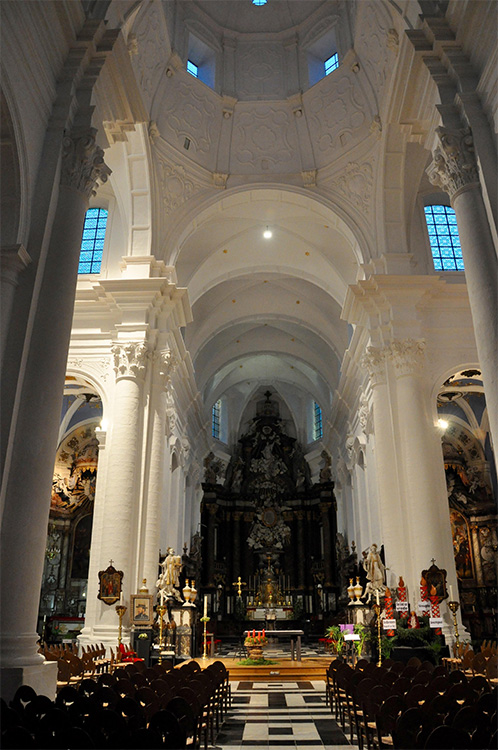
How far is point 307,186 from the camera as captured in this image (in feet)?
59.7

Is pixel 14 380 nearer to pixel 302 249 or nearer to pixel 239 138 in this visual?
pixel 239 138

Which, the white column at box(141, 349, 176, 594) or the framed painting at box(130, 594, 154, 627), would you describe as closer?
the framed painting at box(130, 594, 154, 627)

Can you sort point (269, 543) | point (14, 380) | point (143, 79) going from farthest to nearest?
point (269, 543)
point (143, 79)
point (14, 380)

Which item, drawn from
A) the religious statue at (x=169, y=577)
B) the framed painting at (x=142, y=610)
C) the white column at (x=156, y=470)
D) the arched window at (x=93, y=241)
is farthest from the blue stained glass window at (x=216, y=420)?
the framed painting at (x=142, y=610)

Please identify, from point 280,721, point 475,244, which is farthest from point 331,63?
point 280,721

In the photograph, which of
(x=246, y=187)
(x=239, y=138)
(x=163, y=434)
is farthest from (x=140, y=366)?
(x=239, y=138)

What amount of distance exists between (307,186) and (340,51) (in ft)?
11.9

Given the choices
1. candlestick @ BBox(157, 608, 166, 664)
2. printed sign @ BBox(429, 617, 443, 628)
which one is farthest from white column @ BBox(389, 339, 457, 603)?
candlestick @ BBox(157, 608, 166, 664)

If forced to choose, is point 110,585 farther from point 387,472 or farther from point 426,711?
point 426,711

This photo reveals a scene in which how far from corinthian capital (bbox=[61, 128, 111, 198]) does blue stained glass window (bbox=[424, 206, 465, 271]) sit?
1158 centimetres

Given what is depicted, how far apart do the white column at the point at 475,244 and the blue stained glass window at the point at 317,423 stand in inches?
975

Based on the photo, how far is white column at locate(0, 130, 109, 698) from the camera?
6527mm

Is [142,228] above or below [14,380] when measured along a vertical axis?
above

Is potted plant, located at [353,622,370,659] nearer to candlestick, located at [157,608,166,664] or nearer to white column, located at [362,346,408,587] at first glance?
white column, located at [362,346,408,587]
